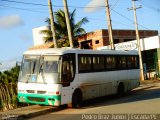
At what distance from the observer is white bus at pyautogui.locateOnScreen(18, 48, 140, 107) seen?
17016 millimetres

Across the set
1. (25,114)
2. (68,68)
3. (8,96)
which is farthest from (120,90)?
(25,114)

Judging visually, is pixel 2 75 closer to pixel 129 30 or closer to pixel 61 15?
pixel 61 15

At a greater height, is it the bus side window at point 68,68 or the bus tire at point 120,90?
the bus side window at point 68,68

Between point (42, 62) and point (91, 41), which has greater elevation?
point (91, 41)

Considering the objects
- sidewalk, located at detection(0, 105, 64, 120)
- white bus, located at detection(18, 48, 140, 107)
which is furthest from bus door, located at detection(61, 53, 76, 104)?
sidewalk, located at detection(0, 105, 64, 120)

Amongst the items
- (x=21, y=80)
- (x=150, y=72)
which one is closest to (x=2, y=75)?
(x=21, y=80)

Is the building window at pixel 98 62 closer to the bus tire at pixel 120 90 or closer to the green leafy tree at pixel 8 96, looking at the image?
the bus tire at pixel 120 90

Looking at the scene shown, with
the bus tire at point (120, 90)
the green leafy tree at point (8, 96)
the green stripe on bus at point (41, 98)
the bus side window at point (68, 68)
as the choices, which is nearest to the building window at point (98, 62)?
the bus side window at point (68, 68)

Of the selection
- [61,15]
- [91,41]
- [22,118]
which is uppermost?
[61,15]

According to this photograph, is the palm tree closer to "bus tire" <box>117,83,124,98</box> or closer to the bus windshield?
"bus tire" <box>117,83,124,98</box>

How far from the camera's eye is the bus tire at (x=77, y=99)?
18.1m

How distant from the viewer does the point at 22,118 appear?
15305 millimetres

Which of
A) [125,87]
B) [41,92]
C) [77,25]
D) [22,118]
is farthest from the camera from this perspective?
[77,25]

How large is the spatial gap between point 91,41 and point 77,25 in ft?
11.9
